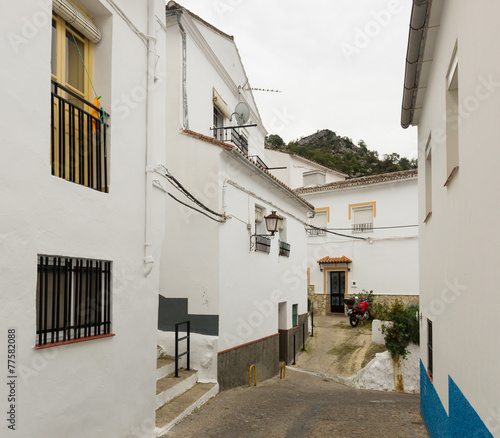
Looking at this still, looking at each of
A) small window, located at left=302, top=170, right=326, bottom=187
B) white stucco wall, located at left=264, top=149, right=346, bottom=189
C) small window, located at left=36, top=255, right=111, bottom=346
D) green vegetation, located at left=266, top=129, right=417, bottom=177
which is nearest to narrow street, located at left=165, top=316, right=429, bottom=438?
small window, located at left=36, top=255, right=111, bottom=346

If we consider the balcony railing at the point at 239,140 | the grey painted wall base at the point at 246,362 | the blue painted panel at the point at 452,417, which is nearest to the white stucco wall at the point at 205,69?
the balcony railing at the point at 239,140

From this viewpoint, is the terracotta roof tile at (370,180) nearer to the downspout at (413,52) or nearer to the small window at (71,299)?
the downspout at (413,52)

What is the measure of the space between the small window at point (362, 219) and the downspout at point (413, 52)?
14519mm

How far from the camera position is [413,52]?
6008 millimetres

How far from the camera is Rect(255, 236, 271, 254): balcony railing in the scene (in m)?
11.7

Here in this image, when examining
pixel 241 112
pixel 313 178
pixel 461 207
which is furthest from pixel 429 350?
pixel 313 178

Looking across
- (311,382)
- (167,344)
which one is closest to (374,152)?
(311,382)

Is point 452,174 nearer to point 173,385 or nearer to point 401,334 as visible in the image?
point 173,385

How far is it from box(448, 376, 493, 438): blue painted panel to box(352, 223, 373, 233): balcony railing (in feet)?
58.0

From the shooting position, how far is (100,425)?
16.5 feet

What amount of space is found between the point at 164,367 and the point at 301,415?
8.11 feet

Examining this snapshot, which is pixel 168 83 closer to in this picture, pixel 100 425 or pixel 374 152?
pixel 100 425

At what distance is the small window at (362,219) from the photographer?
72.8ft

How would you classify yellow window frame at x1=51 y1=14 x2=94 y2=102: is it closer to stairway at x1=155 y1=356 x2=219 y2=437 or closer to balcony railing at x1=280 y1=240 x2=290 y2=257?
stairway at x1=155 y1=356 x2=219 y2=437
